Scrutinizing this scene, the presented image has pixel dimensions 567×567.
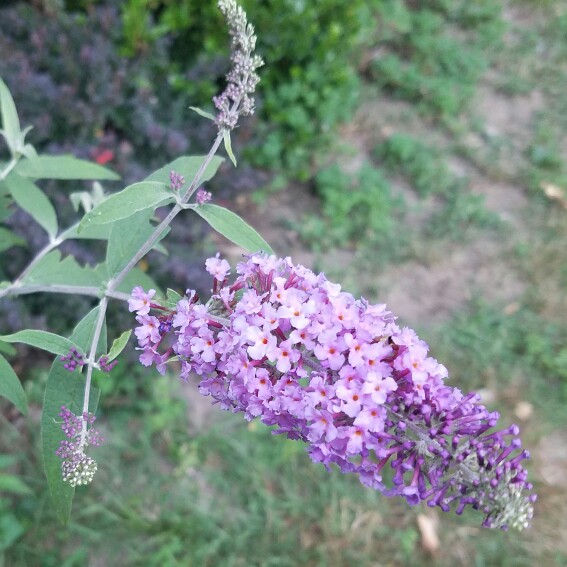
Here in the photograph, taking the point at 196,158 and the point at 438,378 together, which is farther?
the point at 196,158

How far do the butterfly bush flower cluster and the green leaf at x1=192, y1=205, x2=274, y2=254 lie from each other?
12cm

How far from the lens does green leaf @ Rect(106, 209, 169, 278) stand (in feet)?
4.97

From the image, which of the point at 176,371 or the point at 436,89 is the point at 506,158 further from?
the point at 176,371

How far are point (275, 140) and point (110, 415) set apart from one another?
1891 mm

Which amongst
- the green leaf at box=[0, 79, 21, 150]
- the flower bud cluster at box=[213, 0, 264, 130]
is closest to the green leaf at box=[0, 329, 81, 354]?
the flower bud cluster at box=[213, 0, 264, 130]

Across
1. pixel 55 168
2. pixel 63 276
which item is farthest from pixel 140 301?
pixel 55 168

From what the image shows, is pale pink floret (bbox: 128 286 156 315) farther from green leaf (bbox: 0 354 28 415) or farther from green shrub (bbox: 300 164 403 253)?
green shrub (bbox: 300 164 403 253)

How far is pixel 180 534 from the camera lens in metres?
2.73

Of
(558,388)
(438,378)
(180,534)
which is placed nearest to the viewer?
(438,378)

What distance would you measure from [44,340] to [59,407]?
0.55 ft

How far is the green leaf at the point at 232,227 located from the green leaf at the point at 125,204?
105 millimetres

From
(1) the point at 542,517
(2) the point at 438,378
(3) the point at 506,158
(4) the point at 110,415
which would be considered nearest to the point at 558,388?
(1) the point at 542,517

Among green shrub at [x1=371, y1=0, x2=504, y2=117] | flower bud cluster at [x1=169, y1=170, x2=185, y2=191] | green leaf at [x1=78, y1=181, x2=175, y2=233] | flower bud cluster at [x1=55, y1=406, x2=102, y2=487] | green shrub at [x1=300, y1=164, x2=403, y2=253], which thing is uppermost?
green shrub at [x1=371, y1=0, x2=504, y2=117]

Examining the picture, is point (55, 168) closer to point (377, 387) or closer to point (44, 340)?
point (44, 340)
